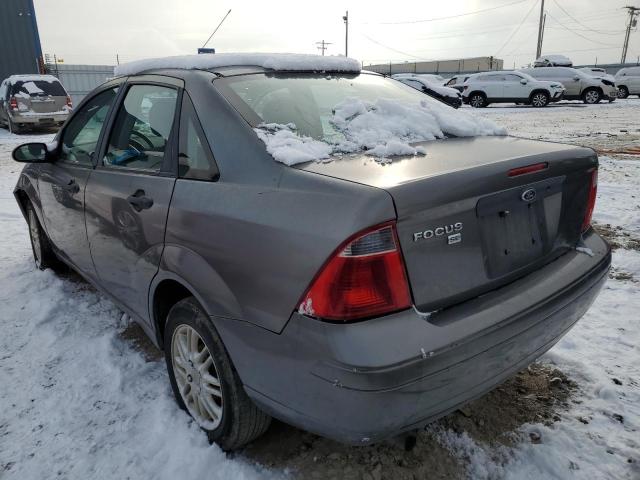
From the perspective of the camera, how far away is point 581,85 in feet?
76.0

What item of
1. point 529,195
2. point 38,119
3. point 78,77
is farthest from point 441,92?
point 78,77

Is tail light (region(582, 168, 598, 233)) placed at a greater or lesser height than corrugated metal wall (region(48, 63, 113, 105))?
lesser

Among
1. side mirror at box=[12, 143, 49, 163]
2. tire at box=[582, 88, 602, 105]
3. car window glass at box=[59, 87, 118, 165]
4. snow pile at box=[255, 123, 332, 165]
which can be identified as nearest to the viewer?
snow pile at box=[255, 123, 332, 165]

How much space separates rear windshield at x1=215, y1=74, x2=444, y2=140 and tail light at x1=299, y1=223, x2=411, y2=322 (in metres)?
0.77

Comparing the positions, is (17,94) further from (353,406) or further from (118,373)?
(353,406)

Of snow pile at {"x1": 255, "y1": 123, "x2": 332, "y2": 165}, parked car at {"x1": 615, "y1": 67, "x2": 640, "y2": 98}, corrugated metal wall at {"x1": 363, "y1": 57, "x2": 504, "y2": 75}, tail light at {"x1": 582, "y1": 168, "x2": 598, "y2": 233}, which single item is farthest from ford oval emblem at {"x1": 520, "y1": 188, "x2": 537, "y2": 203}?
corrugated metal wall at {"x1": 363, "y1": 57, "x2": 504, "y2": 75}

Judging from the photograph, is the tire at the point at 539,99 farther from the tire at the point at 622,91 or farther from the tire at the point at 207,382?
the tire at the point at 207,382

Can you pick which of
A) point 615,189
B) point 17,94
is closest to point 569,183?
point 615,189

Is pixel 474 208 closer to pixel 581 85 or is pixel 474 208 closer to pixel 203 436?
pixel 203 436

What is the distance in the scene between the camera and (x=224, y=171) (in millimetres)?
1946

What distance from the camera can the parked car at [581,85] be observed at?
22978mm

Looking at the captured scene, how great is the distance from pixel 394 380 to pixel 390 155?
35.1 inches

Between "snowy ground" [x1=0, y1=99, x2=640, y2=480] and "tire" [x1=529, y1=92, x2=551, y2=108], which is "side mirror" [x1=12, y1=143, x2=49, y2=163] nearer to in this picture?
"snowy ground" [x1=0, y1=99, x2=640, y2=480]

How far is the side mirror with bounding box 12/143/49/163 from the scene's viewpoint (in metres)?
3.34
